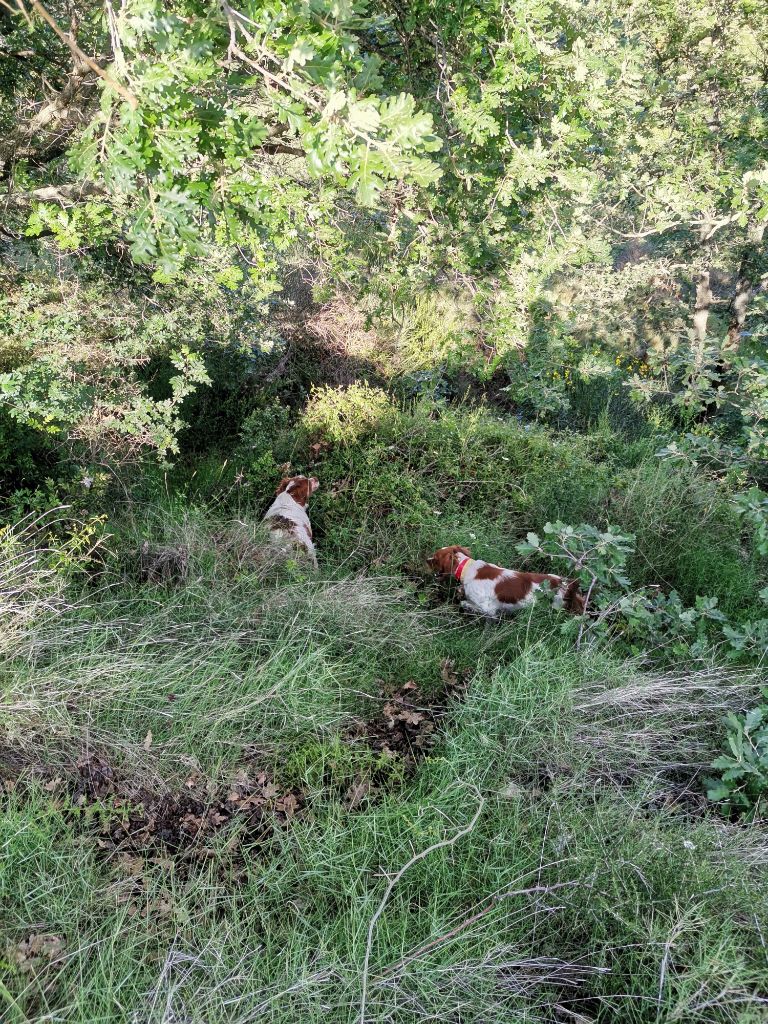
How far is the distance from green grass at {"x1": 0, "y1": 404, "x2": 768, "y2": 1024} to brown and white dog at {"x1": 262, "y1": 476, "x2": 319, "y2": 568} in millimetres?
243

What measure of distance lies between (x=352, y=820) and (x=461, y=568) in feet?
7.03

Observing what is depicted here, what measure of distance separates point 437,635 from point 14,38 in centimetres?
403

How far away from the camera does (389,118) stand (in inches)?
78.4

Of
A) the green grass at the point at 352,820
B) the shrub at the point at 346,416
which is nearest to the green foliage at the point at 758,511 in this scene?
the green grass at the point at 352,820

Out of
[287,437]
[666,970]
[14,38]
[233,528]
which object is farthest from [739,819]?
[14,38]

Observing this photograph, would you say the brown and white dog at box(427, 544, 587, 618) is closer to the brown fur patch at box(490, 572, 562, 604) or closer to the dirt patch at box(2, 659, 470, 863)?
the brown fur patch at box(490, 572, 562, 604)

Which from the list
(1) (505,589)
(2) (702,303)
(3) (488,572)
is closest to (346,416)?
(3) (488,572)

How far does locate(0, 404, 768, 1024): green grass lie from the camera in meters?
2.06

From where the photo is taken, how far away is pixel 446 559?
15.4 ft

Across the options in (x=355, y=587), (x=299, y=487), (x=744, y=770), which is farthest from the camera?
(x=299, y=487)

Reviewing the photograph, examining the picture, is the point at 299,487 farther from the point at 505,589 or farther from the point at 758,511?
the point at 758,511

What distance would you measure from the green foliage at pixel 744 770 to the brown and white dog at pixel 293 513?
2.59 meters

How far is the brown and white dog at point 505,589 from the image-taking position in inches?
167

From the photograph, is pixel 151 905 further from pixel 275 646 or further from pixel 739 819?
pixel 739 819
